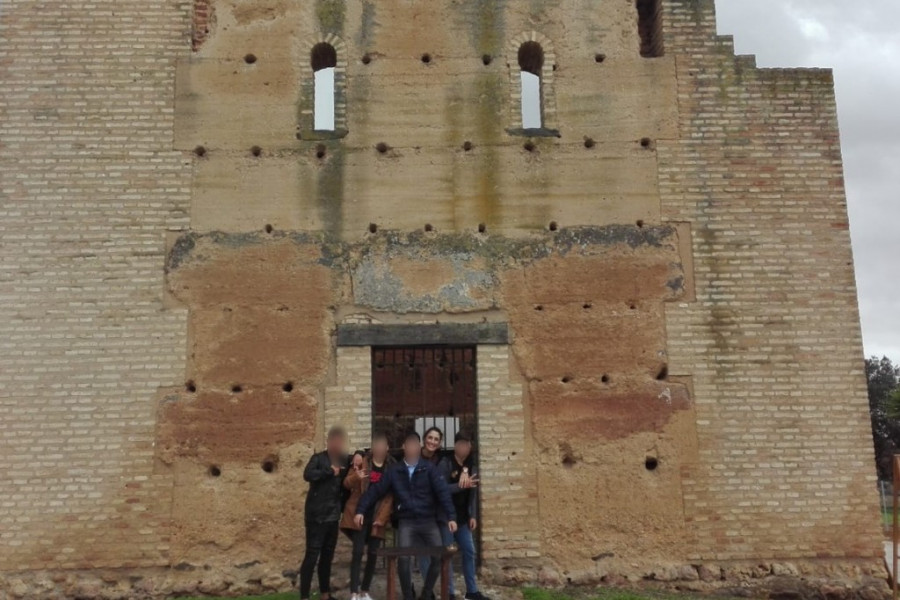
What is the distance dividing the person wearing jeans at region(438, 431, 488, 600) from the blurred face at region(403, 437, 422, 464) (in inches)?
11.9

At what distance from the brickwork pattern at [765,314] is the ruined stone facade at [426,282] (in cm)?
3

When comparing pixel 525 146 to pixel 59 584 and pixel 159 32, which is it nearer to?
pixel 159 32

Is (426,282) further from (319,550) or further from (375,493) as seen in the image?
(319,550)

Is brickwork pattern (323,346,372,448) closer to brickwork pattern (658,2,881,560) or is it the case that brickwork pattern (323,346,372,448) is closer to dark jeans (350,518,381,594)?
dark jeans (350,518,381,594)

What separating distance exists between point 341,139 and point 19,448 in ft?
15.8

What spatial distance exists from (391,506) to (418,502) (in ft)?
1.44

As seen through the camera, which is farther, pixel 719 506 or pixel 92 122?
pixel 92 122

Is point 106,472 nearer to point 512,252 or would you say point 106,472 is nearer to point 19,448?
point 19,448

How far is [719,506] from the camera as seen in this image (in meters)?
8.84

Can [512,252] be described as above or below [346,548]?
above

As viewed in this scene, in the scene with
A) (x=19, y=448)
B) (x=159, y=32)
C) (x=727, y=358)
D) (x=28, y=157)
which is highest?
(x=159, y=32)

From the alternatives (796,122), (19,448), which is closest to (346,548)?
(19,448)

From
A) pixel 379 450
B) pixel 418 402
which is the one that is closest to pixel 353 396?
pixel 379 450

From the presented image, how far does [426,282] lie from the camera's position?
364 inches
